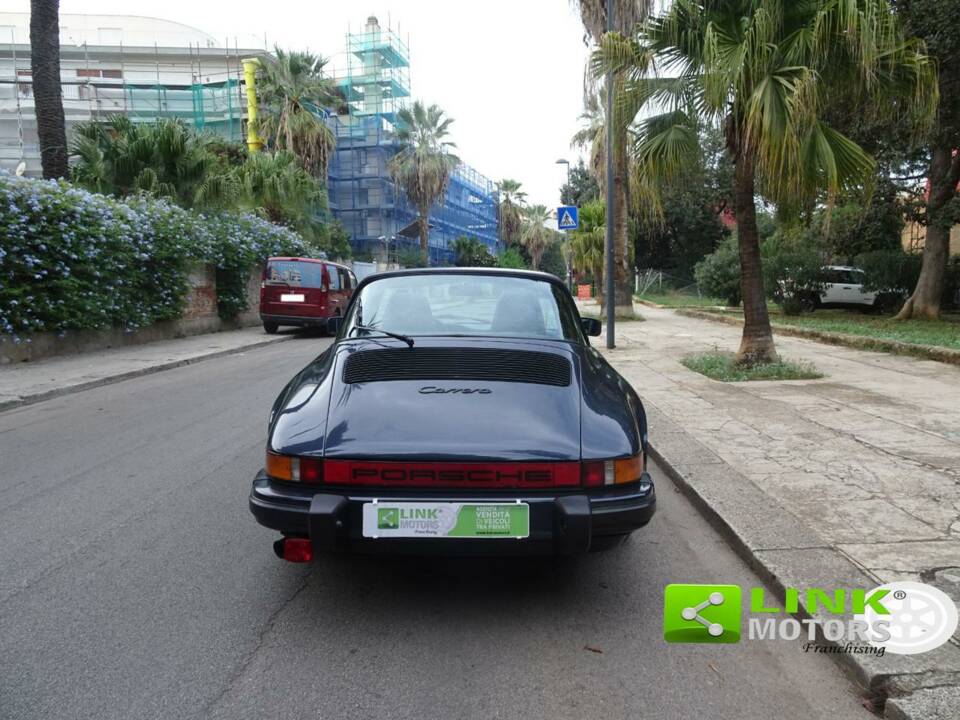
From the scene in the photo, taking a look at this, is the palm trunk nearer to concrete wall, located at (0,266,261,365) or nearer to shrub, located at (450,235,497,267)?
concrete wall, located at (0,266,261,365)

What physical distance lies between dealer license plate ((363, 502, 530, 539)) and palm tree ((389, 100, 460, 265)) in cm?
4134

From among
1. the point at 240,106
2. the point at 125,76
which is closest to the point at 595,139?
the point at 240,106

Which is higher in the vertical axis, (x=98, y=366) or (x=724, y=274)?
(x=724, y=274)

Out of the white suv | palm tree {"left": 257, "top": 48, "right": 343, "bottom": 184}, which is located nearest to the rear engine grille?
the white suv

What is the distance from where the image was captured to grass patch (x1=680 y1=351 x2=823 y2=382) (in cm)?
895

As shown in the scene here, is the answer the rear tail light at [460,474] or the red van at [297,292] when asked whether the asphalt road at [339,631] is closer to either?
the rear tail light at [460,474]

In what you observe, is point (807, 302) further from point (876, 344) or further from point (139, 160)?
point (139, 160)

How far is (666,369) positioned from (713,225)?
3535 cm

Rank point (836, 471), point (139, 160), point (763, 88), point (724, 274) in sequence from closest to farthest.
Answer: point (836, 471) → point (763, 88) → point (139, 160) → point (724, 274)

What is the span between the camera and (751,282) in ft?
31.3

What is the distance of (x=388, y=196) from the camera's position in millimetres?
45500

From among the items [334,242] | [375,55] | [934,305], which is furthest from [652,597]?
[375,55]

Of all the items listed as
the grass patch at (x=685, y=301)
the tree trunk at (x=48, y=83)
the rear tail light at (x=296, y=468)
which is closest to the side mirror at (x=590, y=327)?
the rear tail light at (x=296, y=468)

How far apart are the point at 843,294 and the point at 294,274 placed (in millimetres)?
17795
